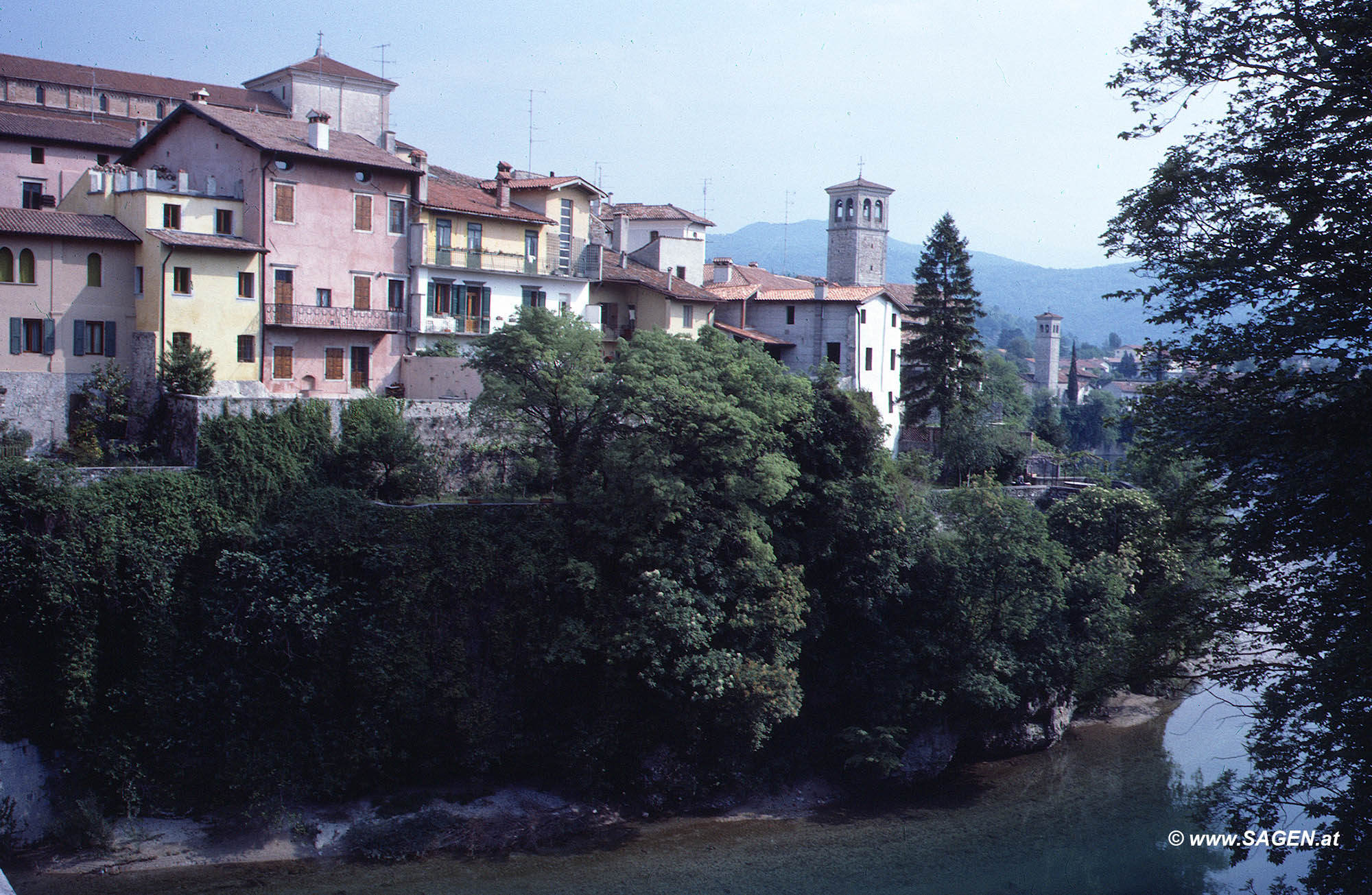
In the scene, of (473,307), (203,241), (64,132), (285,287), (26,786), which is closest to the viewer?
Answer: (26,786)

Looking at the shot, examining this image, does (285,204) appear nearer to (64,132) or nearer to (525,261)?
(525,261)

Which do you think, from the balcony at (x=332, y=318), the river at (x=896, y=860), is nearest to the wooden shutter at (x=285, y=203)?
the balcony at (x=332, y=318)

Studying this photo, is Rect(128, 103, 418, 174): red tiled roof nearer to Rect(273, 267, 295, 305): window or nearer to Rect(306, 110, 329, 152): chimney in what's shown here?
Rect(306, 110, 329, 152): chimney

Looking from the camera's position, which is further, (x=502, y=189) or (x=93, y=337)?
(x=502, y=189)

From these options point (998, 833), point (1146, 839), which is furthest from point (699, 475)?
point (1146, 839)

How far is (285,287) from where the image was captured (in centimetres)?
3416

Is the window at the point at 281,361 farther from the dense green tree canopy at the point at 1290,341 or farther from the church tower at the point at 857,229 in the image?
the church tower at the point at 857,229

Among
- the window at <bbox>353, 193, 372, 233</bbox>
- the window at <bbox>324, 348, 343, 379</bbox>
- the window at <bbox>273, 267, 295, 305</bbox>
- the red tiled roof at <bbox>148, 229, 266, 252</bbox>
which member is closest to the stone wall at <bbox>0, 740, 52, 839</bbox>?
the red tiled roof at <bbox>148, 229, 266, 252</bbox>

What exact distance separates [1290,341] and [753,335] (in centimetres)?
3378

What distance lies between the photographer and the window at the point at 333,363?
35.4 m

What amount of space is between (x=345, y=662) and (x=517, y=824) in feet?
18.8

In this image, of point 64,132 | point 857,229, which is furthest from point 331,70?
point 857,229

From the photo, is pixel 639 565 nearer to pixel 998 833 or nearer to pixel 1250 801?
pixel 998 833

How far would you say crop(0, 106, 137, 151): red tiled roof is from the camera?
4228 centimetres
